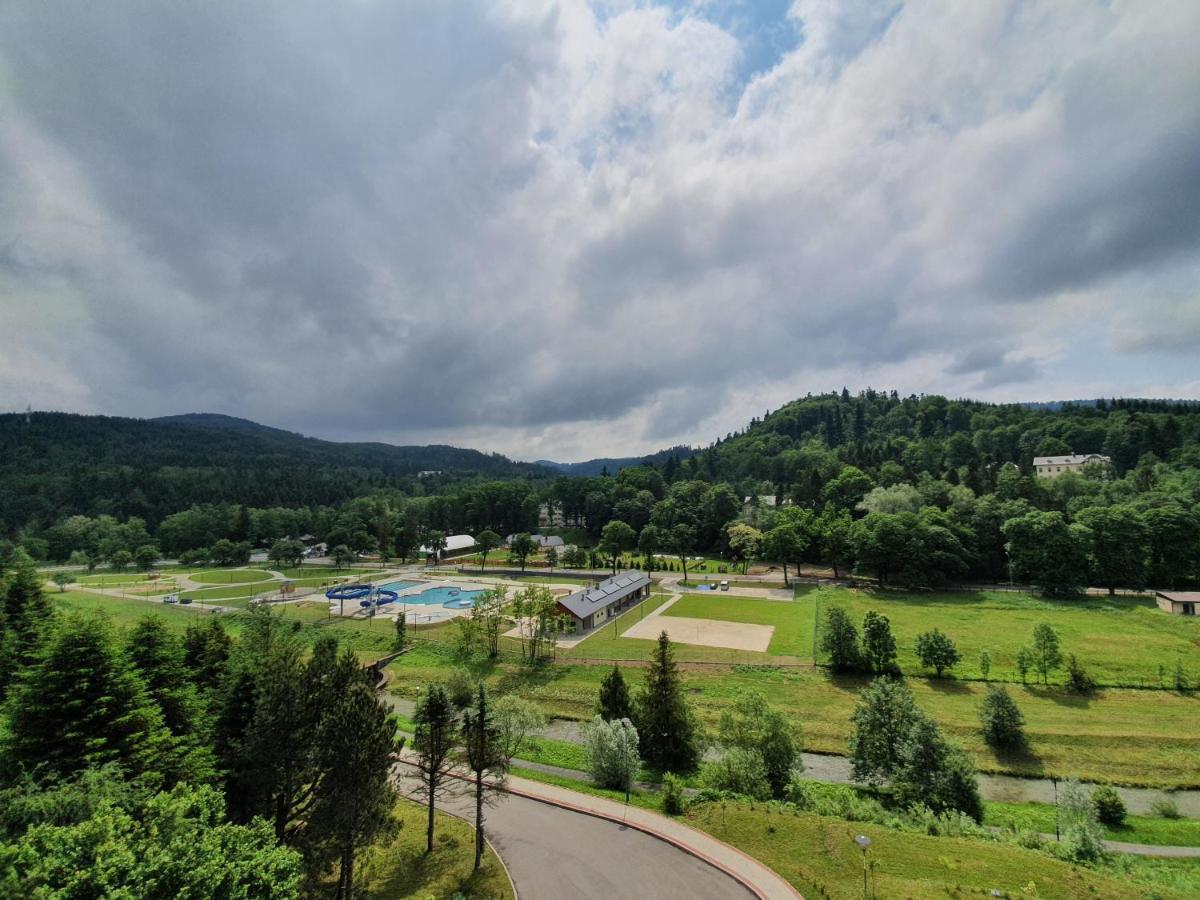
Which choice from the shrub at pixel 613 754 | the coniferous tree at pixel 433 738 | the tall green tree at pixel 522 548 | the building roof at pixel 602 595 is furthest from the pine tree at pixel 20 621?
the tall green tree at pixel 522 548

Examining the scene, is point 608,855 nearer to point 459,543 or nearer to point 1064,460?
point 459,543

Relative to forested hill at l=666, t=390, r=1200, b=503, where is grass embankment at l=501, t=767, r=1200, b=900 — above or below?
below

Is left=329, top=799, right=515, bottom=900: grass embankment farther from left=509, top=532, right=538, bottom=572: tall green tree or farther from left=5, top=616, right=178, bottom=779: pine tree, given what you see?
left=509, top=532, right=538, bottom=572: tall green tree

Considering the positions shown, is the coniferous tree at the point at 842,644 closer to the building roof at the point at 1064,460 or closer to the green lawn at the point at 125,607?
the green lawn at the point at 125,607

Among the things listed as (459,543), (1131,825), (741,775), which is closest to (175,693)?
(741,775)

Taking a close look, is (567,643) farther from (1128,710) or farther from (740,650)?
(1128,710)

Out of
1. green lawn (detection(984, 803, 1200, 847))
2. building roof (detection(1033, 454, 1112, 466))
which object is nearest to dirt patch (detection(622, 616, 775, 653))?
green lawn (detection(984, 803, 1200, 847))

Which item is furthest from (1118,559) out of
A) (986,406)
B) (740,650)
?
(986,406)
